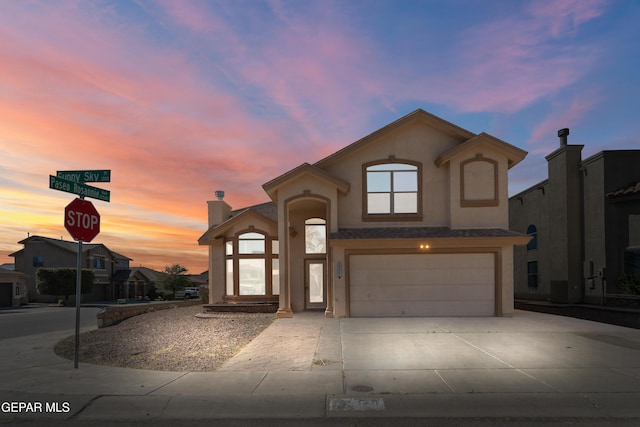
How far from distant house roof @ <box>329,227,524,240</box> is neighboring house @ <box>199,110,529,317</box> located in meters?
0.04

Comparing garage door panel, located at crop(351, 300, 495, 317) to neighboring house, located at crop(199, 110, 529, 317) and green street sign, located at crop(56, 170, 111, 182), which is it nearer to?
neighboring house, located at crop(199, 110, 529, 317)

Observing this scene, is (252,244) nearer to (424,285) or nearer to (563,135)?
(424,285)

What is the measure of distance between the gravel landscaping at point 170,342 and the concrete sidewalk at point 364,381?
30.9 inches

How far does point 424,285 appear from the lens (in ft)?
55.2

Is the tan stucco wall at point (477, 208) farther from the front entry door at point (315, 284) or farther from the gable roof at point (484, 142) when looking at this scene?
the front entry door at point (315, 284)

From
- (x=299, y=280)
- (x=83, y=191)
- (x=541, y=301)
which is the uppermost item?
(x=83, y=191)

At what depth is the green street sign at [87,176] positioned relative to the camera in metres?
9.61

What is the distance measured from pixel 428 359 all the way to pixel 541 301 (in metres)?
22.2

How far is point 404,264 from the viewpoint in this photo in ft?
55.4

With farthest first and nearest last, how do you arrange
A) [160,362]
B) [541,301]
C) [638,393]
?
[541,301] → [160,362] → [638,393]

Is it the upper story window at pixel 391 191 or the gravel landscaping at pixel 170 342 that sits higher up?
the upper story window at pixel 391 191

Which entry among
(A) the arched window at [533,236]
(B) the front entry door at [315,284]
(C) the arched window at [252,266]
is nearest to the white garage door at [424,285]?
(B) the front entry door at [315,284]

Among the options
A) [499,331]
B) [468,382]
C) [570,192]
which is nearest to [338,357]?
[468,382]

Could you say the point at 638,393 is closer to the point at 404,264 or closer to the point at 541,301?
the point at 404,264
